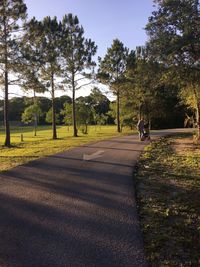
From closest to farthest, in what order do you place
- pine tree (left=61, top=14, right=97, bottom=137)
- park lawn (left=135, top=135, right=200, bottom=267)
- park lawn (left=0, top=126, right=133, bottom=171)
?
1. park lawn (left=135, top=135, right=200, bottom=267)
2. park lawn (left=0, top=126, right=133, bottom=171)
3. pine tree (left=61, top=14, right=97, bottom=137)

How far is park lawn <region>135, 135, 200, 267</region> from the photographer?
17.6 ft

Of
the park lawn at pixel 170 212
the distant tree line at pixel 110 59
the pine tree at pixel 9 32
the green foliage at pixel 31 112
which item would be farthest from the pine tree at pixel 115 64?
the park lawn at pixel 170 212

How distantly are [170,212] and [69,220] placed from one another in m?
2.12

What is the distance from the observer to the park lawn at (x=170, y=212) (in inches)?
211

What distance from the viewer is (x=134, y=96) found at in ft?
171

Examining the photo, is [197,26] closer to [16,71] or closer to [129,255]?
[16,71]

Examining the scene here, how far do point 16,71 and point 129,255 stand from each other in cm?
2156

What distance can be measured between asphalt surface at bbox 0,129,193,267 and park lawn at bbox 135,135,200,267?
0.24 metres

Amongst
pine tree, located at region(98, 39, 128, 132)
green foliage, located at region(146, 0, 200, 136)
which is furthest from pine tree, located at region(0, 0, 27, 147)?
pine tree, located at region(98, 39, 128, 132)

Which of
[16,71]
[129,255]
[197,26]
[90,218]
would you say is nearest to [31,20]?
[16,71]

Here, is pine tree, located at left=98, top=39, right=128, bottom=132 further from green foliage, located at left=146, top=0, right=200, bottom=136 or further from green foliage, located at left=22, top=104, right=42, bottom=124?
green foliage, located at left=146, top=0, right=200, bottom=136

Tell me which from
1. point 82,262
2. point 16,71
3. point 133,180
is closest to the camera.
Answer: point 82,262

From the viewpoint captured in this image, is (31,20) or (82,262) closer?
(82,262)

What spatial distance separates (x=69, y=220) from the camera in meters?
6.86
